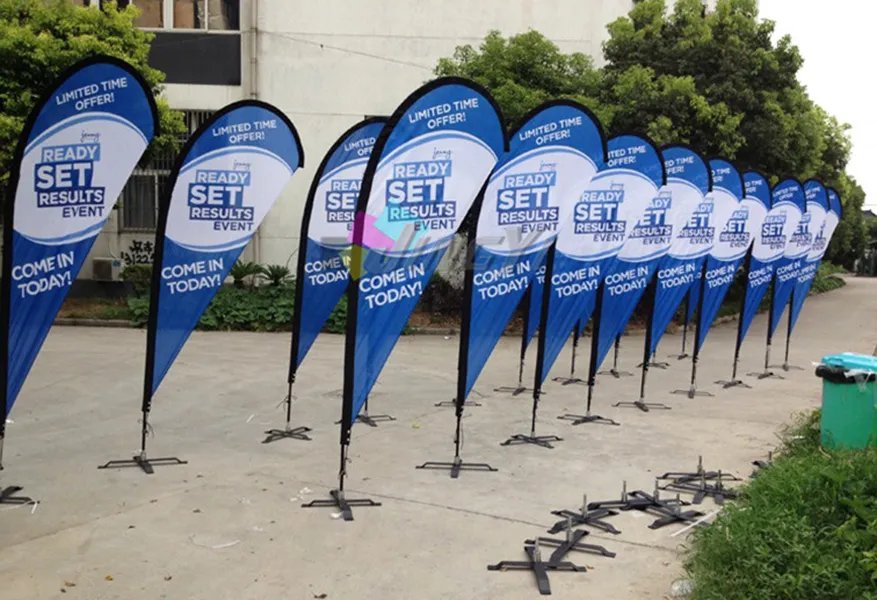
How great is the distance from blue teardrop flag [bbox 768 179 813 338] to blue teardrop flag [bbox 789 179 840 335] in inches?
6.6

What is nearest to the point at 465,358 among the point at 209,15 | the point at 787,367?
the point at 787,367

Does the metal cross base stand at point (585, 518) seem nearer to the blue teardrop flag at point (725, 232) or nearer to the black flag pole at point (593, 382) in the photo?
the black flag pole at point (593, 382)

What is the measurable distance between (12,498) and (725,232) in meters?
8.61

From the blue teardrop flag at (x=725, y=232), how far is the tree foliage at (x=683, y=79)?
4.65 m

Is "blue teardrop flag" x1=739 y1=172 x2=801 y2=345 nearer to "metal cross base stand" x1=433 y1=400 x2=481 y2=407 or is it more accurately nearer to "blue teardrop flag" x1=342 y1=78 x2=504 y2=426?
"metal cross base stand" x1=433 y1=400 x2=481 y2=407

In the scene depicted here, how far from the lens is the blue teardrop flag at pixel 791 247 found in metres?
11.6

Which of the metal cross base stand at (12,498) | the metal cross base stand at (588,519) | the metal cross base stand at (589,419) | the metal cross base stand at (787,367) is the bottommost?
the metal cross base stand at (787,367)

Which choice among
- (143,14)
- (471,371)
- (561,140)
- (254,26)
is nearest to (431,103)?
(561,140)

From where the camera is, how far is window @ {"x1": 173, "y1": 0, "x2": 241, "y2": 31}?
18438 millimetres

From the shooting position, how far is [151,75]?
15.1 meters

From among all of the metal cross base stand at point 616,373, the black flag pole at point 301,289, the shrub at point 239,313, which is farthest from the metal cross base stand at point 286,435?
the shrub at point 239,313

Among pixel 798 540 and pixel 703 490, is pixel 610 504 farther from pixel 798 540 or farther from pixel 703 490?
pixel 798 540

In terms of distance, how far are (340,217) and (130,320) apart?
30.8 feet

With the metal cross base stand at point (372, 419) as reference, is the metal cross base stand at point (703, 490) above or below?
above
